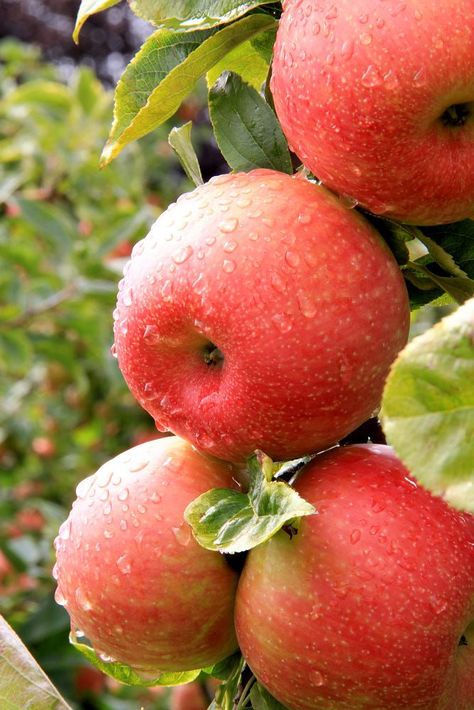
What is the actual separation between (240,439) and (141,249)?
169 millimetres

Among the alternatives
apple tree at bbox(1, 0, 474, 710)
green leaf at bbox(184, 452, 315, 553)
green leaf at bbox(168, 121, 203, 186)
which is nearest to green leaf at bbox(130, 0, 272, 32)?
apple tree at bbox(1, 0, 474, 710)

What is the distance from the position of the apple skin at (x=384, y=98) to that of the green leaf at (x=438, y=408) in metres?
0.21

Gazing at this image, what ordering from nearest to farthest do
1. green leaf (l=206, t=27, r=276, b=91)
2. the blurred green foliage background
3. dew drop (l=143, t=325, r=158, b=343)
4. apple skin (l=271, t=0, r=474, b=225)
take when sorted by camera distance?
apple skin (l=271, t=0, r=474, b=225), dew drop (l=143, t=325, r=158, b=343), green leaf (l=206, t=27, r=276, b=91), the blurred green foliage background

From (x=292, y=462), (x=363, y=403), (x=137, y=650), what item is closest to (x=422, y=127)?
(x=363, y=403)

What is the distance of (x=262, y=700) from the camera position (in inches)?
31.5

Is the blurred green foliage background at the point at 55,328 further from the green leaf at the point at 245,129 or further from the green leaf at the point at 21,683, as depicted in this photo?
the green leaf at the point at 245,129

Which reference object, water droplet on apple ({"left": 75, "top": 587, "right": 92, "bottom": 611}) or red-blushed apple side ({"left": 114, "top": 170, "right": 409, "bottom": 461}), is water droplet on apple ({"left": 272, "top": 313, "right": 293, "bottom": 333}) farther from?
water droplet on apple ({"left": 75, "top": 587, "right": 92, "bottom": 611})

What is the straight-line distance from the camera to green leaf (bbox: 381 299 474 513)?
48 cm

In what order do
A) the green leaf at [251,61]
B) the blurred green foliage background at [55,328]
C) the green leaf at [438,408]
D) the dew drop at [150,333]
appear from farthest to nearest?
the blurred green foliage background at [55,328]
the green leaf at [251,61]
the dew drop at [150,333]
the green leaf at [438,408]

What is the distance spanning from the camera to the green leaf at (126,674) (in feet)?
2.85

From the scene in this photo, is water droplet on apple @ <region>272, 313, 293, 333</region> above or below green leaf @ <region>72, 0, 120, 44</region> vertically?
below

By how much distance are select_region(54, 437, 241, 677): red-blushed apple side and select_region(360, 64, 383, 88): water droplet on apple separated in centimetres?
33

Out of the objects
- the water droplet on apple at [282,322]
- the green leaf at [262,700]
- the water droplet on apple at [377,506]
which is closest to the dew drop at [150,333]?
the water droplet on apple at [282,322]

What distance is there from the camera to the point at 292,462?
0.81 metres
